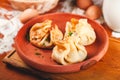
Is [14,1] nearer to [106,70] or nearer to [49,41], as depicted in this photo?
[49,41]

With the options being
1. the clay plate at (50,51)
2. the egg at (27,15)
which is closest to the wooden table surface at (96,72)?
the clay plate at (50,51)

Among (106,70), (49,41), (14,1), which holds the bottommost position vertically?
(106,70)

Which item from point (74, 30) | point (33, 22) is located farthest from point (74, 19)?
point (33, 22)

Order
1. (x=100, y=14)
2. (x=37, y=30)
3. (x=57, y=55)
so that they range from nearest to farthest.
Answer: (x=57, y=55)
(x=37, y=30)
(x=100, y=14)

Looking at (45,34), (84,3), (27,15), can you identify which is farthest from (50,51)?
(84,3)

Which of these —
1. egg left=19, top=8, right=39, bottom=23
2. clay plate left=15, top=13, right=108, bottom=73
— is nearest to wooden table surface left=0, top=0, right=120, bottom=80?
clay plate left=15, top=13, right=108, bottom=73

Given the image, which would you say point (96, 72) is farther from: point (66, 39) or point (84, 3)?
point (84, 3)

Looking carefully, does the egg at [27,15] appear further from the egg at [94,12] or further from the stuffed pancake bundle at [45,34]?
the egg at [94,12]
